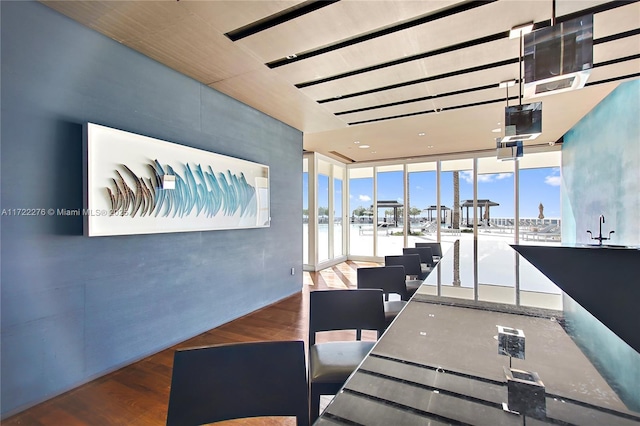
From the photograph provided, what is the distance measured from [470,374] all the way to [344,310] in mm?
1049

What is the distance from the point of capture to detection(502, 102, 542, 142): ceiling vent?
2.81m

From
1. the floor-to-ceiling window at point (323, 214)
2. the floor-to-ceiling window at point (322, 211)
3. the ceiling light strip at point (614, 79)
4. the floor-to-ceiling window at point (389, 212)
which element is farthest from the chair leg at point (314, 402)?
the floor-to-ceiling window at point (389, 212)

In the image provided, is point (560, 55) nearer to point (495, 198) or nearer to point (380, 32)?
point (380, 32)

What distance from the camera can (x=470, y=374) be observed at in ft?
2.57

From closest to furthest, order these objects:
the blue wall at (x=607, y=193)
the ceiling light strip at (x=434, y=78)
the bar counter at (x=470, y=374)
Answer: the bar counter at (x=470, y=374), the blue wall at (x=607, y=193), the ceiling light strip at (x=434, y=78)

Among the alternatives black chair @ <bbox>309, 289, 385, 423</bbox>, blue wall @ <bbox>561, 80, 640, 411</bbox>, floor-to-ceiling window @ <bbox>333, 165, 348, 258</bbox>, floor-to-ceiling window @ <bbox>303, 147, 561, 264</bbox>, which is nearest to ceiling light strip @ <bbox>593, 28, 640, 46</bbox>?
blue wall @ <bbox>561, 80, 640, 411</bbox>

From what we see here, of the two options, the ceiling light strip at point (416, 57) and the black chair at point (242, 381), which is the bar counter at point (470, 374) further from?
the ceiling light strip at point (416, 57)

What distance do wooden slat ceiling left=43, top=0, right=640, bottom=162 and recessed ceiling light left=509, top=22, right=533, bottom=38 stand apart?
0.04 metres

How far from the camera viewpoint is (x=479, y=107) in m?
4.02

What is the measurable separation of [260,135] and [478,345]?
3871 millimetres

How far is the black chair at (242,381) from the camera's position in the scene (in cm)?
98

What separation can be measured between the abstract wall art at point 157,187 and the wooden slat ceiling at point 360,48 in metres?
0.86

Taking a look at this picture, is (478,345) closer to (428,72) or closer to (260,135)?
(428,72)

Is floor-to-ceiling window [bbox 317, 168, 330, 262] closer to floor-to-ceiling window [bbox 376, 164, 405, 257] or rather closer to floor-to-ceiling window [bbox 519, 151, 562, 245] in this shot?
floor-to-ceiling window [bbox 376, 164, 405, 257]
